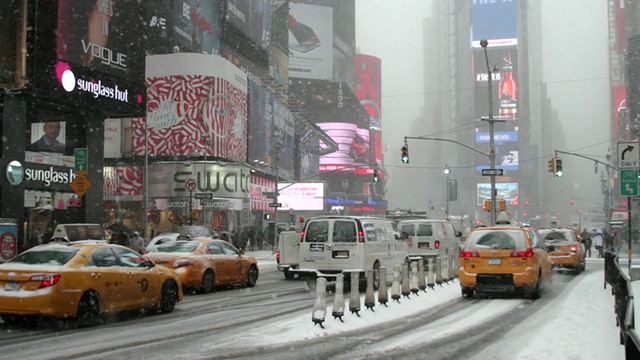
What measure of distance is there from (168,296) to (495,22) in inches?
7264

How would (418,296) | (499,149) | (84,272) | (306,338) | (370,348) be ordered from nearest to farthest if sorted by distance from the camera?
(370,348), (306,338), (84,272), (418,296), (499,149)

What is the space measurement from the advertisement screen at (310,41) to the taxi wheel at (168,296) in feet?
373

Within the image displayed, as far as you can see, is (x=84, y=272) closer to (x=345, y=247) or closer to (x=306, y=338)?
(x=306, y=338)

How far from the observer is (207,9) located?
64188mm

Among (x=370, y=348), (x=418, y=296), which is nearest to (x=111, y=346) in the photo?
(x=370, y=348)

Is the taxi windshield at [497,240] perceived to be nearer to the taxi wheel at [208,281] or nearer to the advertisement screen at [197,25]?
the taxi wheel at [208,281]

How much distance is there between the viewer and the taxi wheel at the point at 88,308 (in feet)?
39.3

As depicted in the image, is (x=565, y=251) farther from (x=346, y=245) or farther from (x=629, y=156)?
(x=346, y=245)

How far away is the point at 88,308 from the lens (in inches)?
477

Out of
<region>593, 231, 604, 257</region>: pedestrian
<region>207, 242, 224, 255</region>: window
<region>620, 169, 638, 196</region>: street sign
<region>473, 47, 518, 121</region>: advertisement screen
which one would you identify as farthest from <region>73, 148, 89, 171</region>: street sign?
<region>473, 47, 518, 121</region>: advertisement screen

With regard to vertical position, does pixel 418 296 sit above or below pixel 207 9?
below

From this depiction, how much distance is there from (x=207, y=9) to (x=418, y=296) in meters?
53.1

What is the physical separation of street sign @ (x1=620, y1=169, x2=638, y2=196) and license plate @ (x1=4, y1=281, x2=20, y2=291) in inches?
601

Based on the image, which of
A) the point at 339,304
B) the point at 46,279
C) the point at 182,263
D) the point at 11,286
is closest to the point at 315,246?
the point at 182,263
